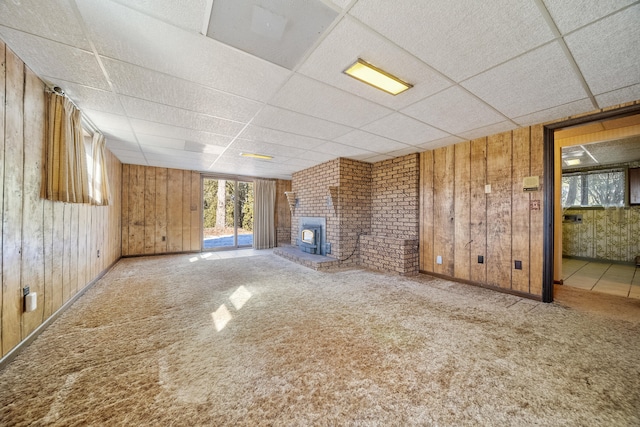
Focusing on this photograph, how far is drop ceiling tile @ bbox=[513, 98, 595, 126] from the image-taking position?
245 cm

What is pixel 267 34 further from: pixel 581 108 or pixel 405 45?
pixel 581 108

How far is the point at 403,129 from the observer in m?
3.21

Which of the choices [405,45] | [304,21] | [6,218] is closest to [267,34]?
[304,21]

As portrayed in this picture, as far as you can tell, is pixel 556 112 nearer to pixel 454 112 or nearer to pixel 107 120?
pixel 454 112

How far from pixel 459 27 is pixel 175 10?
171 centimetres

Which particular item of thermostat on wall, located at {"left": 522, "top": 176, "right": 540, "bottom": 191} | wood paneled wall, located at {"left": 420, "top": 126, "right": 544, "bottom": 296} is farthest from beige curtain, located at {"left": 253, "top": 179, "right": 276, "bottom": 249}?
thermostat on wall, located at {"left": 522, "top": 176, "right": 540, "bottom": 191}

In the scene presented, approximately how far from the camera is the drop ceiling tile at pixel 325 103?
2.16 metres

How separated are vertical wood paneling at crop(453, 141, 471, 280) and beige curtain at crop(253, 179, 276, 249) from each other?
17.3ft

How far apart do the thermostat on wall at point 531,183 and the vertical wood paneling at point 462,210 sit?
680 millimetres

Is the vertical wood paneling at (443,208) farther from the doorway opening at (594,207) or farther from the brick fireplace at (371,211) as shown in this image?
the doorway opening at (594,207)

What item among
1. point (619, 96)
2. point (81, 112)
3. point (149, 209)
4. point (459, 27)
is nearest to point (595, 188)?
point (619, 96)

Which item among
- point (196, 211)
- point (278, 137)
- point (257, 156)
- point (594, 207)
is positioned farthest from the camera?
point (196, 211)

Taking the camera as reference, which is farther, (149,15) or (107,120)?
(107,120)

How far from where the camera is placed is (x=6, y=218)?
1665mm
